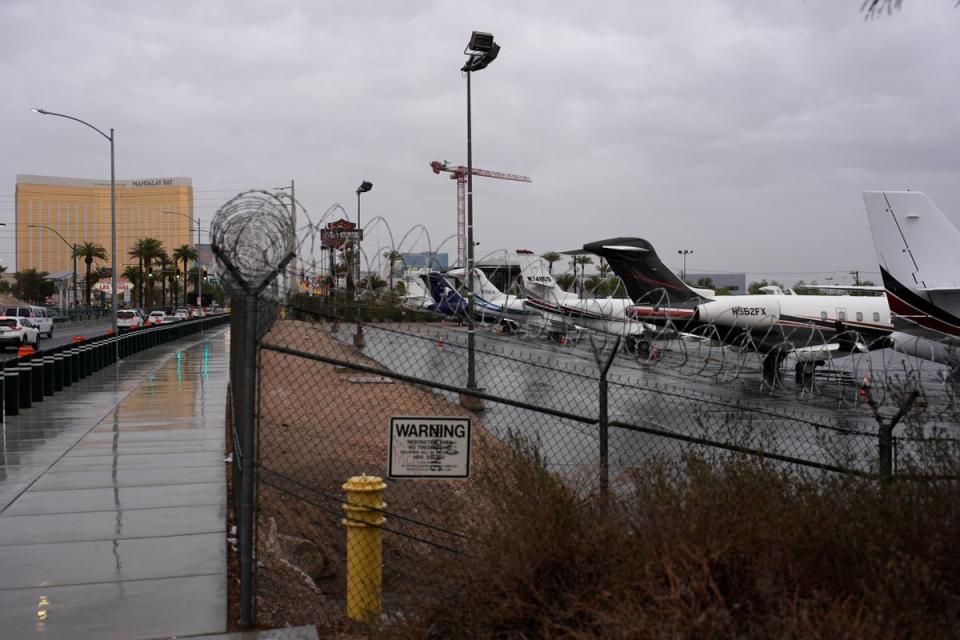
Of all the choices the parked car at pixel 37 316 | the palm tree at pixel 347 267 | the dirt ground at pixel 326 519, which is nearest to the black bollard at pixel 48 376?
the dirt ground at pixel 326 519

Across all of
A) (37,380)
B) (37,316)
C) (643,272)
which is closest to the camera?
(37,380)

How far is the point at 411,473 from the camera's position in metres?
5.85

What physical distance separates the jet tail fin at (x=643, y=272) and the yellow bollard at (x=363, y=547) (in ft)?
80.1

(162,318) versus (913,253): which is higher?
(913,253)

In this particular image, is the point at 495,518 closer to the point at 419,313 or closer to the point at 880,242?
the point at 419,313

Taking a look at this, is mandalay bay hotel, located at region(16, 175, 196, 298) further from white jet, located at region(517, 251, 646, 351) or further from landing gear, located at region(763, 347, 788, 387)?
white jet, located at region(517, 251, 646, 351)

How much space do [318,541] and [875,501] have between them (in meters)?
5.35

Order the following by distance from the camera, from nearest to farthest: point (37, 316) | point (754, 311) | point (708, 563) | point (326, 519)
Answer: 1. point (708, 563)
2. point (326, 519)
3. point (754, 311)
4. point (37, 316)

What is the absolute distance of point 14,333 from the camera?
36469 millimetres

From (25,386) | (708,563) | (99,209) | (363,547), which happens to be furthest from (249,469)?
(99,209)

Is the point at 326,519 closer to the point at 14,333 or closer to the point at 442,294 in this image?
the point at 442,294

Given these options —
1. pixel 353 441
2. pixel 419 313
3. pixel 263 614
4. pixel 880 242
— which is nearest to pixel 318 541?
pixel 263 614

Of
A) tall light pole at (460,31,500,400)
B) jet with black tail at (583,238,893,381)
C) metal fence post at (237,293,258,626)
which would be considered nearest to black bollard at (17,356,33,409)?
tall light pole at (460,31,500,400)

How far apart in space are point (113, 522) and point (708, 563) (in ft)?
20.2
